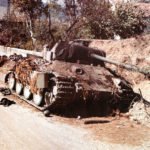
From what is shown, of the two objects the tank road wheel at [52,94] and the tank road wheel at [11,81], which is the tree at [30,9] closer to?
the tank road wheel at [11,81]

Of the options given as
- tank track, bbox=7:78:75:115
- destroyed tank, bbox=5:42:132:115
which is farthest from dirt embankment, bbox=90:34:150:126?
tank track, bbox=7:78:75:115

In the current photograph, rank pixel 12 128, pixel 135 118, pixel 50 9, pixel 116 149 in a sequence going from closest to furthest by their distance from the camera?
pixel 116 149 < pixel 12 128 < pixel 135 118 < pixel 50 9

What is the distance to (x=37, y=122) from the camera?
11.5 meters

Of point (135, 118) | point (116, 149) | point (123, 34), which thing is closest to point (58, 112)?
point (135, 118)

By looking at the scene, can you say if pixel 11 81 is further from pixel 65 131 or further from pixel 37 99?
pixel 65 131

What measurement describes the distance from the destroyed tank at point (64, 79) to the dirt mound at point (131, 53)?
2.62 meters

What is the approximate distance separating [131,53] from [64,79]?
23.3ft

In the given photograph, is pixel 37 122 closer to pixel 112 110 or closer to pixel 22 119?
pixel 22 119

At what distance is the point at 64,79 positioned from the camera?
1226 centimetres

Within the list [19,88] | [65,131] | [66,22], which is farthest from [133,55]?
[66,22]

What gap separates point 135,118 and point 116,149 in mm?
3396

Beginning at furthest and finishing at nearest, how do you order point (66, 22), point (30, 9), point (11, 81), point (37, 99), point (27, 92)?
point (66, 22) → point (30, 9) → point (11, 81) → point (27, 92) → point (37, 99)

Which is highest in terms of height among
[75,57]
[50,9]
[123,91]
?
[50,9]

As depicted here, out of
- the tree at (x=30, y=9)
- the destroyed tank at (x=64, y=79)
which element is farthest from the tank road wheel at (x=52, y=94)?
the tree at (x=30, y=9)
